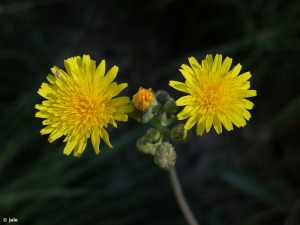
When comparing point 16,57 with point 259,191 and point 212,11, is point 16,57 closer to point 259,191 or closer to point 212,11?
point 212,11

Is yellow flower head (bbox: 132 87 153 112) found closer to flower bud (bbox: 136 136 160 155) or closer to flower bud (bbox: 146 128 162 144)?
flower bud (bbox: 146 128 162 144)

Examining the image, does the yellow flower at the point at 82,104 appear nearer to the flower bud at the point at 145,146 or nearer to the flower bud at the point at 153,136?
the flower bud at the point at 153,136

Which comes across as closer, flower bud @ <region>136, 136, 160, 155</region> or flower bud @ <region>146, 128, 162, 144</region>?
flower bud @ <region>146, 128, 162, 144</region>

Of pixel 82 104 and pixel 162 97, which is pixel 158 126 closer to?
pixel 162 97

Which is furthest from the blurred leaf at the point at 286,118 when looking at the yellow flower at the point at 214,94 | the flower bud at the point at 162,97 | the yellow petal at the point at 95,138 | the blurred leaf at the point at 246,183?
the yellow petal at the point at 95,138

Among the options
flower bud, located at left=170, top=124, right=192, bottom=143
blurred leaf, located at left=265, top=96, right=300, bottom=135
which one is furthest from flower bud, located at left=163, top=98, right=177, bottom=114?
blurred leaf, located at left=265, top=96, right=300, bottom=135

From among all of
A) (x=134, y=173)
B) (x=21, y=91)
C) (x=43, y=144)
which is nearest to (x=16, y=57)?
(x=21, y=91)
